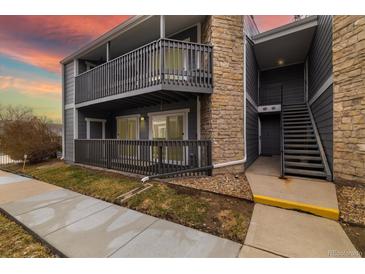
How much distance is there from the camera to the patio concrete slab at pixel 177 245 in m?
2.22

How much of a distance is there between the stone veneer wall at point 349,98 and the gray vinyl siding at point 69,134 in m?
10.8

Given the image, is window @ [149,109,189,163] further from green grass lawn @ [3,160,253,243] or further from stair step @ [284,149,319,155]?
stair step @ [284,149,319,155]

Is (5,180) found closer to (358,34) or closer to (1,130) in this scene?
(1,130)

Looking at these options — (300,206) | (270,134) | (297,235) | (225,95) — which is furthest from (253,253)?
(270,134)

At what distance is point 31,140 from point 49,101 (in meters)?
4.32

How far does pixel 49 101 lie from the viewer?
12.3 m

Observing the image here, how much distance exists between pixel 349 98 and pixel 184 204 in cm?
471

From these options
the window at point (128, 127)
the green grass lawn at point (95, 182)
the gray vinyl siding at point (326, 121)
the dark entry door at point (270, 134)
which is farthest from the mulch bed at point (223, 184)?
the dark entry door at point (270, 134)

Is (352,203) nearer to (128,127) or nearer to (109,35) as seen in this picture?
(128,127)

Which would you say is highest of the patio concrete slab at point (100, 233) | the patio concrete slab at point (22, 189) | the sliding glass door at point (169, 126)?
the sliding glass door at point (169, 126)

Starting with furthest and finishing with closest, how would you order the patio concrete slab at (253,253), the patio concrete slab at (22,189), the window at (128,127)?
the window at (128,127) < the patio concrete slab at (22,189) < the patio concrete slab at (253,253)

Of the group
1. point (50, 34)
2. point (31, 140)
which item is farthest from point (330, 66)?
point (31, 140)

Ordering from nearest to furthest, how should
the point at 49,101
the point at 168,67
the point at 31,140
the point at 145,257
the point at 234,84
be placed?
the point at 145,257
the point at 168,67
the point at 234,84
the point at 31,140
the point at 49,101

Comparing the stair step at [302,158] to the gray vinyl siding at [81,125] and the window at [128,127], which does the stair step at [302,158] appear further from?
the gray vinyl siding at [81,125]
